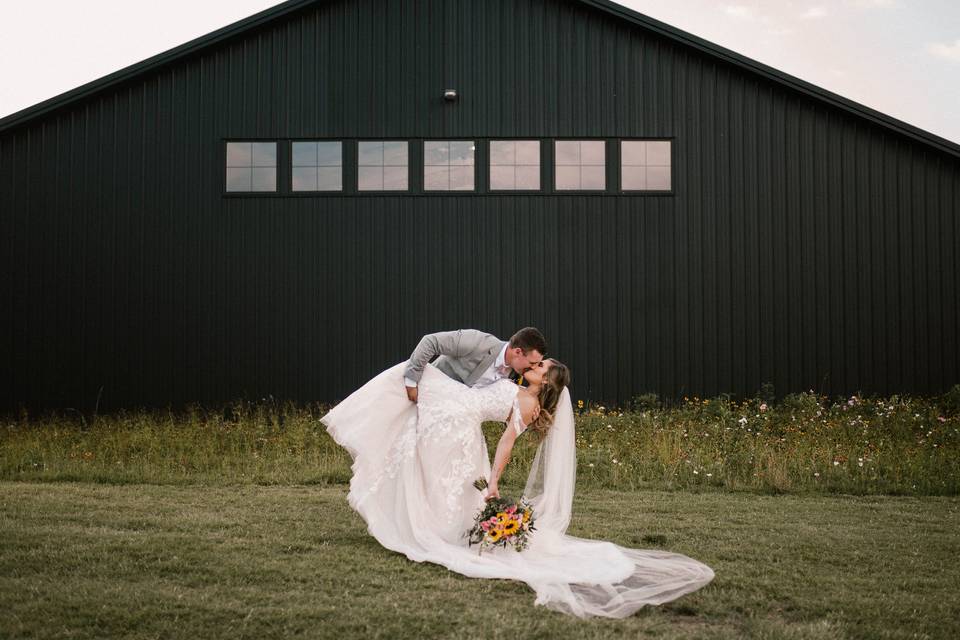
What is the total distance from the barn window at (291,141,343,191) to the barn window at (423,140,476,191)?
4.97ft

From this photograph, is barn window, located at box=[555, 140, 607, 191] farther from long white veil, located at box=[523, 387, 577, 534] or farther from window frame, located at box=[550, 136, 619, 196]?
long white veil, located at box=[523, 387, 577, 534]

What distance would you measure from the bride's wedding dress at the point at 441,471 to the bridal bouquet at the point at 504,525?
0.33 ft

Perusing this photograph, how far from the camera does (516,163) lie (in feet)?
47.1

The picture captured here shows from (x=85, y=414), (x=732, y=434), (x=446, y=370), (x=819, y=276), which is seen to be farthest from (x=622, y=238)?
(x=85, y=414)

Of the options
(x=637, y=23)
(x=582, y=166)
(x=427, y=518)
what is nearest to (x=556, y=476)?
(x=427, y=518)

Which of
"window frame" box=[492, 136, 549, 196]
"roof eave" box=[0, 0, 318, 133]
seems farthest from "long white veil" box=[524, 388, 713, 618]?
"roof eave" box=[0, 0, 318, 133]

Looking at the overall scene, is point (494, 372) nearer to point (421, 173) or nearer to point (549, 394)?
point (549, 394)

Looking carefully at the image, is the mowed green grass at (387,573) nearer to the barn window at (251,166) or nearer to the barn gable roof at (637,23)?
the barn window at (251,166)

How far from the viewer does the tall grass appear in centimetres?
912

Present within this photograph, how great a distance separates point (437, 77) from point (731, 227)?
5.69 metres

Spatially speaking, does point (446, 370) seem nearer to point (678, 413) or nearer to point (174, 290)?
point (678, 413)

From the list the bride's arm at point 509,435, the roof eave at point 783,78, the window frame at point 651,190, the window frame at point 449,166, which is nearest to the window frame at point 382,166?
the window frame at point 449,166

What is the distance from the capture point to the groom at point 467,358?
648cm

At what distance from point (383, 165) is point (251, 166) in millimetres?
2280
